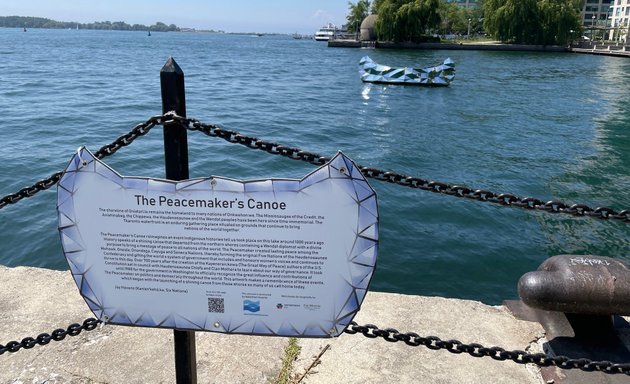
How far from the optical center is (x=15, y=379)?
110 inches

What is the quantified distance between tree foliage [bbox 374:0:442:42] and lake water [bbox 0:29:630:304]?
3991 cm

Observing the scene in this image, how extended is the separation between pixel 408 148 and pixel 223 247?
51.0 feet

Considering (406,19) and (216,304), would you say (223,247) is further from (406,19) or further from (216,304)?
(406,19)

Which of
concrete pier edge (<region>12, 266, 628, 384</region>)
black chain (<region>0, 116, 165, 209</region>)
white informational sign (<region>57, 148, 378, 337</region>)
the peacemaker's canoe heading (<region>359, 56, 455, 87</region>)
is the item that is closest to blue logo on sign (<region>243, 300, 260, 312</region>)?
white informational sign (<region>57, 148, 378, 337</region>)

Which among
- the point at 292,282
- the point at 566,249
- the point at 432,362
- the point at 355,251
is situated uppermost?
the point at 355,251

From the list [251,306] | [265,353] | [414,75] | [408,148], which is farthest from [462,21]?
[251,306]

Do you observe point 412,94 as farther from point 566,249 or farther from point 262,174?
point 566,249

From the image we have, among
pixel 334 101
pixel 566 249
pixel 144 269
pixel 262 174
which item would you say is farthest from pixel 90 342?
pixel 334 101

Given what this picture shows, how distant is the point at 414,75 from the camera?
117 ft

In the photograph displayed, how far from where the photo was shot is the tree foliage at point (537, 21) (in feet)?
235

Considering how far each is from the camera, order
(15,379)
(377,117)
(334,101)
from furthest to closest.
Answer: (334,101)
(377,117)
(15,379)

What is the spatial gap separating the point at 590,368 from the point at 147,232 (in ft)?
6.10

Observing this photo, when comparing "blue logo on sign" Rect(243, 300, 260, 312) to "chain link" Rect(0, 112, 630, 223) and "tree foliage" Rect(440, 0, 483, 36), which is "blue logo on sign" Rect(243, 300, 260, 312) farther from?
"tree foliage" Rect(440, 0, 483, 36)

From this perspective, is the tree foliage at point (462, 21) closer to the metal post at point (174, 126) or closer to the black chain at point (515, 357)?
the black chain at point (515, 357)
